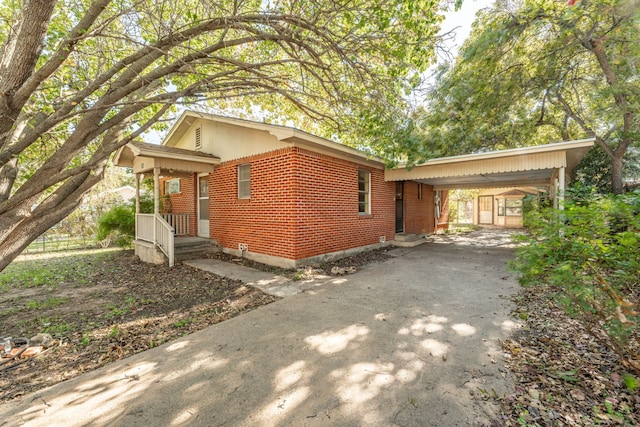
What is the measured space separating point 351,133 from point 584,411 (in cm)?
610

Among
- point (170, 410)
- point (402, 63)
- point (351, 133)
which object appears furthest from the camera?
point (351, 133)

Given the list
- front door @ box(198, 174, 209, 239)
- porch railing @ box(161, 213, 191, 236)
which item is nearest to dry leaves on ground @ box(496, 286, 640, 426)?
front door @ box(198, 174, 209, 239)

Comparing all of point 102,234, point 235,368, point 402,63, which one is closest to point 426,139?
point 402,63

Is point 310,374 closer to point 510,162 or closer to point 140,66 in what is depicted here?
point 140,66

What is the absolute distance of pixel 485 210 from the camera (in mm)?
22312

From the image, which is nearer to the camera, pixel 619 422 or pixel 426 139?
pixel 619 422

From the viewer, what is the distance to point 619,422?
1.95 m

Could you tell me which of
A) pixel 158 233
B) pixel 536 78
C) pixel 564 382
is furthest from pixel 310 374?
pixel 536 78

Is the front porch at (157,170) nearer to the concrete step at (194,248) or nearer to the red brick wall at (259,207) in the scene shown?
the concrete step at (194,248)

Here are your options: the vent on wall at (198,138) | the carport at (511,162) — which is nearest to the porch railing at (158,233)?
the vent on wall at (198,138)

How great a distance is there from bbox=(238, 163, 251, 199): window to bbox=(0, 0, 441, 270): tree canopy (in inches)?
108

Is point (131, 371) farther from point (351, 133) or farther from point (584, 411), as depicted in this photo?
point (351, 133)

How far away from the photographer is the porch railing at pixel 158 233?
733 cm

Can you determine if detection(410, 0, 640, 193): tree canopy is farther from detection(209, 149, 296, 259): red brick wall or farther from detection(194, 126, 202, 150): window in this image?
detection(194, 126, 202, 150): window
